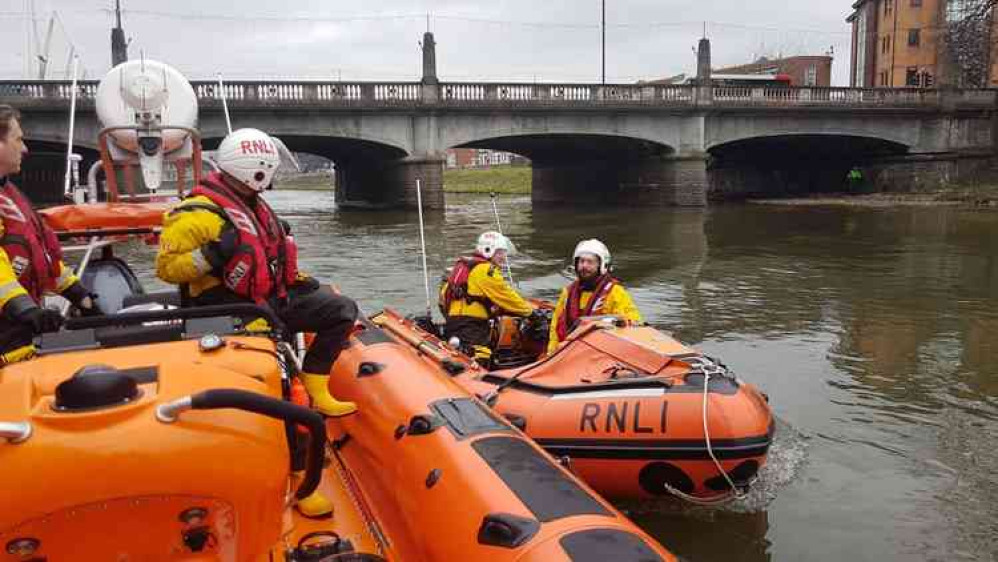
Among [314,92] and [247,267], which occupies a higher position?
[314,92]

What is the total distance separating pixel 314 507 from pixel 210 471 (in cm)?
144

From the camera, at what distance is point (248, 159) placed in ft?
11.0

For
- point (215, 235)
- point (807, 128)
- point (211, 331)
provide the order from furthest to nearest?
point (807, 128) < point (215, 235) < point (211, 331)

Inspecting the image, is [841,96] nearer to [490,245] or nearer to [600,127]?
[600,127]

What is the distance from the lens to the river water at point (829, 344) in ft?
15.3

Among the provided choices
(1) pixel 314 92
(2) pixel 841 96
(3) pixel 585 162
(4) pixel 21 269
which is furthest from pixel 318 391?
(3) pixel 585 162

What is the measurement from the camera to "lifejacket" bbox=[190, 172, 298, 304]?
10.8ft

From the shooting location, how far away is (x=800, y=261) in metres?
15.9

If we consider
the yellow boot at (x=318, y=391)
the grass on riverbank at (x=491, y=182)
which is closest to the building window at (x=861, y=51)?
the grass on riverbank at (x=491, y=182)

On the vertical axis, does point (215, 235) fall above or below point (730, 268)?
above

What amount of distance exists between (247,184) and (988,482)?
15.9 feet

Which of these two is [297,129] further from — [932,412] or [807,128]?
[932,412]

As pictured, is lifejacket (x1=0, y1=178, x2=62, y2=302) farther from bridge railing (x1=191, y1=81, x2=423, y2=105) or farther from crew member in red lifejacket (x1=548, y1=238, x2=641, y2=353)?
bridge railing (x1=191, y1=81, x2=423, y2=105)

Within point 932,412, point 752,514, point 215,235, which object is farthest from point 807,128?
point 215,235
